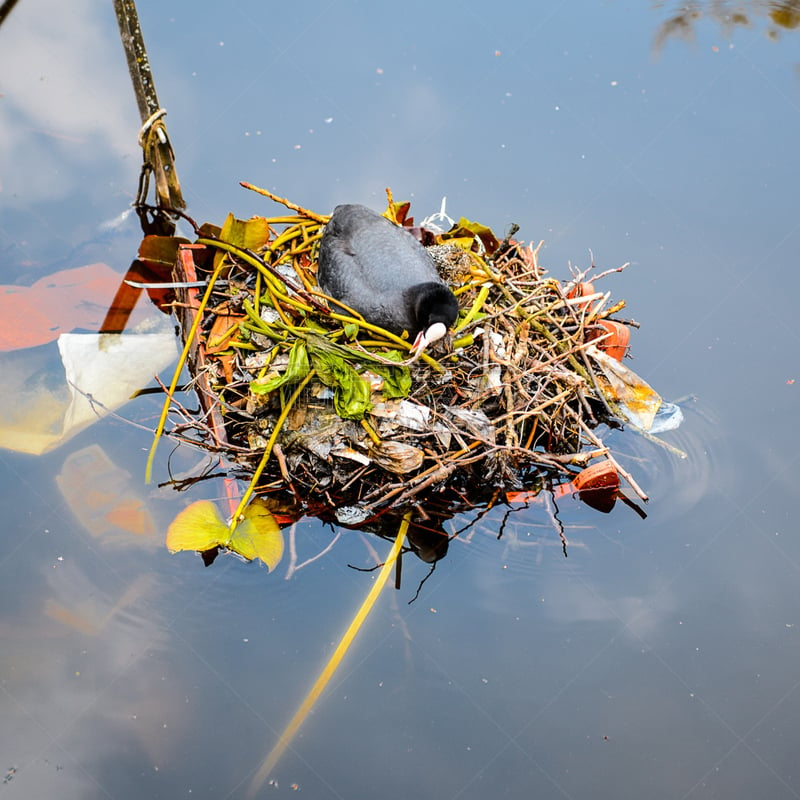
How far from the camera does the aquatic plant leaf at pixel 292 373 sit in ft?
10.5

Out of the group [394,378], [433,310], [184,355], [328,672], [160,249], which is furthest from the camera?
[160,249]

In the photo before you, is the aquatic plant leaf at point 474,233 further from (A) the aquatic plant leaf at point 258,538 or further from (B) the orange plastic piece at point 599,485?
(A) the aquatic plant leaf at point 258,538

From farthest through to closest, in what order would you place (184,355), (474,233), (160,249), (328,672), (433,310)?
(160,249), (474,233), (184,355), (433,310), (328,672)

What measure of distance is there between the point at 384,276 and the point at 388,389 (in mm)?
462

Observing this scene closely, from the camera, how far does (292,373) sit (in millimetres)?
3205

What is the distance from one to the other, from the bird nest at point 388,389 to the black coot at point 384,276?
0.27 feet

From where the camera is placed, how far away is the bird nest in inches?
128

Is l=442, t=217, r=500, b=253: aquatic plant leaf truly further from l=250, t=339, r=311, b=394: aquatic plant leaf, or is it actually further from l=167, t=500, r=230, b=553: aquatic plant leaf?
l=167, t=500, r=230, b=553: aquatic plant leaf

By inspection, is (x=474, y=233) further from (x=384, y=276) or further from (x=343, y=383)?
(x=343, y=383)

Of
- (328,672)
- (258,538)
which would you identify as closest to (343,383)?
(258,538)

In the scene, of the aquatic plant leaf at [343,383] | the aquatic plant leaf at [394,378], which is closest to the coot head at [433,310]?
the aquatic plant leaf at [394,378]

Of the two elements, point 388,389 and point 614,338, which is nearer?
point 388,389

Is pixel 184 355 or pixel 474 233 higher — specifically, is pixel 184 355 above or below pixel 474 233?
below

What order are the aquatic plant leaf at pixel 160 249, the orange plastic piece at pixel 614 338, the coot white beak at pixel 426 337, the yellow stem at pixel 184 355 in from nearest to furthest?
the coot white beak at pixel 426 337 < the yellow stem at pixel 184 355 < the orange plastic piece at pixel 614 338 < the aquatic plant leaf at pixel 160 249
